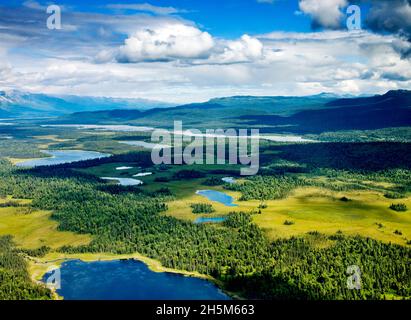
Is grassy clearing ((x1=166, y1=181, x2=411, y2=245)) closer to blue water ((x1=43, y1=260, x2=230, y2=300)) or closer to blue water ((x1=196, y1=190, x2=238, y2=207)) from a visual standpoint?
blue water ((x1=196, y1=190, x2=238, y2=207))


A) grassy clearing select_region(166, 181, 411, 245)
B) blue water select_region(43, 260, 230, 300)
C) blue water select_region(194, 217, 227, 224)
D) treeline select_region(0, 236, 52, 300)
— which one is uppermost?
grassy clearing select_region(166, 181, 411, 245)

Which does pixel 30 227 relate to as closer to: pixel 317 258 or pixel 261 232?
pixel 261 232

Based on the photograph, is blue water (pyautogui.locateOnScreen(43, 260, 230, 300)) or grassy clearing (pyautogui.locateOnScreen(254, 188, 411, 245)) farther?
grassy clearing (pyautogui.locateOnScreen(254, 188, 411, 245))

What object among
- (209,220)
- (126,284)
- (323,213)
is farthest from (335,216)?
(126,284)
